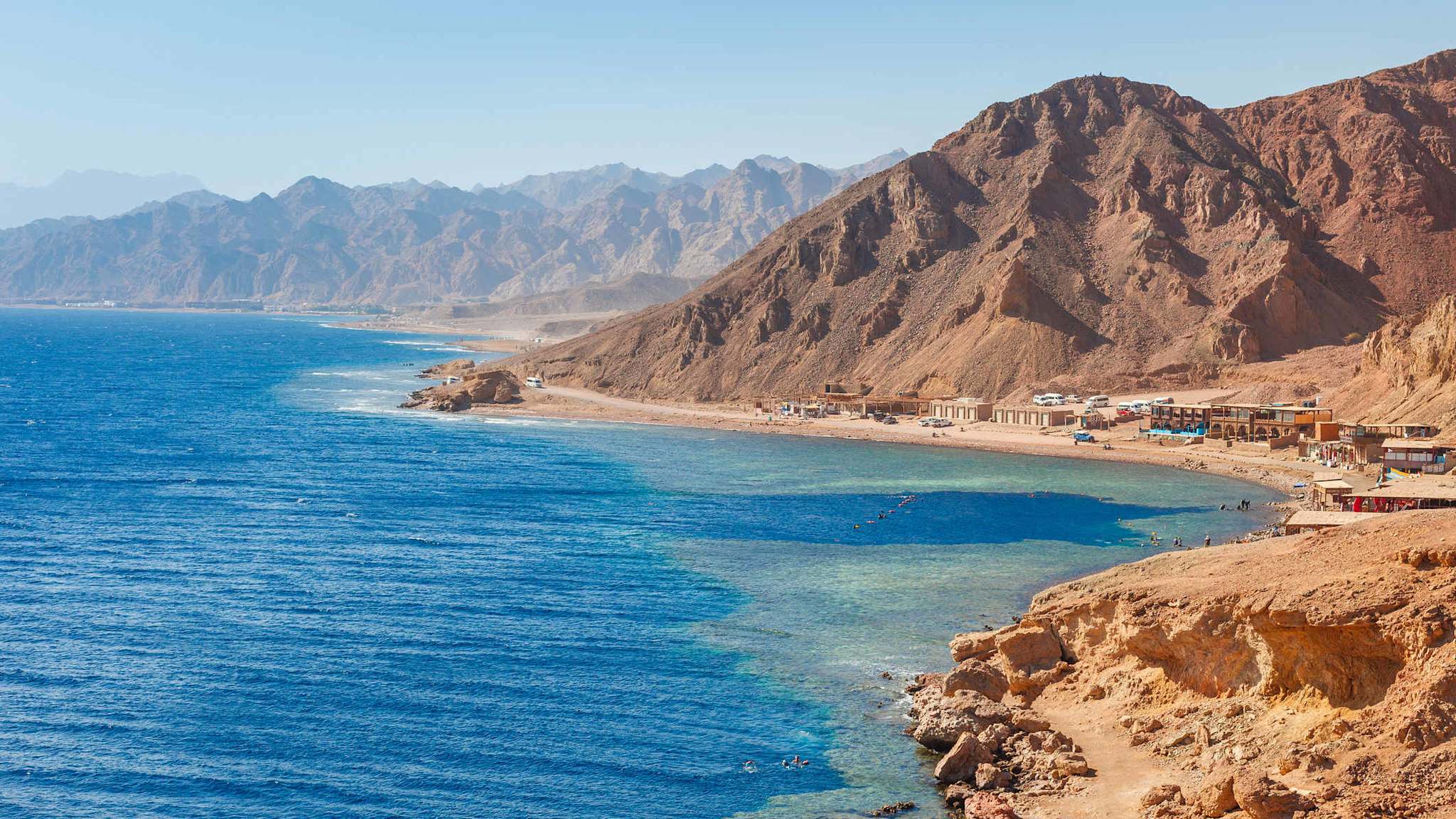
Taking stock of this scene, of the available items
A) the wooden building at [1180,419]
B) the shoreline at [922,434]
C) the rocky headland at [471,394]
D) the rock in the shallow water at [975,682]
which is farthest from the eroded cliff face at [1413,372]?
the rocky headland at [471,394]

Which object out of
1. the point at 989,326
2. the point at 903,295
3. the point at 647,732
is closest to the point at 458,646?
the point at 647,732

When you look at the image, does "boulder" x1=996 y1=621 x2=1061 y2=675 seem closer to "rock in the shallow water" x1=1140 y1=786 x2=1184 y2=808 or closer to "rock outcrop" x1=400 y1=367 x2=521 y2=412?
"rock in the shallow water" x1=1140 y1=786 x2=1184 y2=808

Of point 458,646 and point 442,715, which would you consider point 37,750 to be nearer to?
point 442,715

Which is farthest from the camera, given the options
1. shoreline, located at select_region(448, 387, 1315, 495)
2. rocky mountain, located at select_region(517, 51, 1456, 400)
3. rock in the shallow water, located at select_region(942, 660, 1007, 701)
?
rocky mountain, located at select_region(517, 51, 1456, 400)

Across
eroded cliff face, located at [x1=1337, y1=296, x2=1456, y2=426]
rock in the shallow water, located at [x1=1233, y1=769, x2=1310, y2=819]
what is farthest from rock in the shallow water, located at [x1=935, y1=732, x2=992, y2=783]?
eroded cliff face, located at [x1=1337, y1=296, x2=1456, y2=426]

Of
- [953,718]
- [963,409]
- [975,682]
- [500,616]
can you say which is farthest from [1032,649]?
[963,409]

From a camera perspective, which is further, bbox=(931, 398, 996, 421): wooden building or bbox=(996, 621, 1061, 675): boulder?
bbox=(931, 398, 996, 421): wooden building
